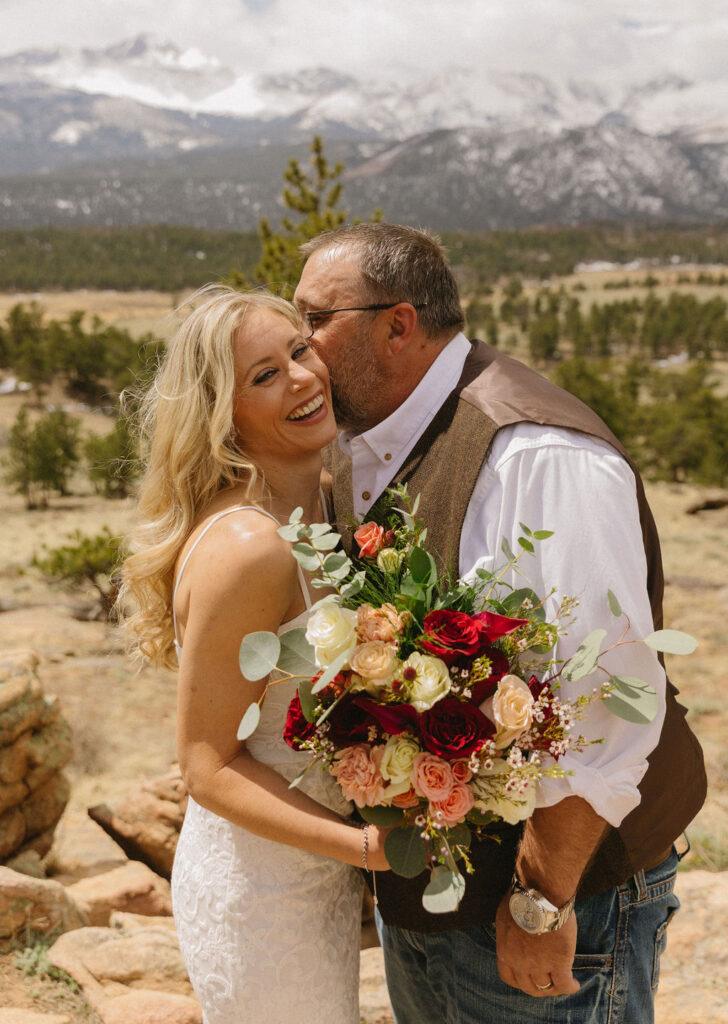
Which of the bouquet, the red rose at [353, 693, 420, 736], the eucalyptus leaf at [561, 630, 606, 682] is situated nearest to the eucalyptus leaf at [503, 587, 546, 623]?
the bouquet

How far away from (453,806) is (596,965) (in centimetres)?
80

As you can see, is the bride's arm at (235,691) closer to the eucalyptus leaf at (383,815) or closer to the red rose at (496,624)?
the eucalyptus leaf at (383,815)

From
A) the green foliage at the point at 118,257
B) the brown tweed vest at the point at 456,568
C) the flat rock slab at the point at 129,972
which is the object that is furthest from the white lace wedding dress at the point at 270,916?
the green foliage at the point at 118,257

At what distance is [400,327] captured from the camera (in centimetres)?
253

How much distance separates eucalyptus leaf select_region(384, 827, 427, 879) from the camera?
6.16 feet

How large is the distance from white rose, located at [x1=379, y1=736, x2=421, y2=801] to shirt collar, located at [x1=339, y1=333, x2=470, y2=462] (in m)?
0.90

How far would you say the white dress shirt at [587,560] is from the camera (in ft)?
6.38

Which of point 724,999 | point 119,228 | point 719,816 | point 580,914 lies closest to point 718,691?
point 719,816

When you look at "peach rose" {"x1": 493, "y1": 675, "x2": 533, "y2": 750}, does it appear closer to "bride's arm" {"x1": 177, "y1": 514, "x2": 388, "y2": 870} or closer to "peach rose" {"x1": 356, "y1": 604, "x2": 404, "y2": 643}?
"peach rose" {"x1": 356, "y1": 604, "x2": 404, "y2": 643}

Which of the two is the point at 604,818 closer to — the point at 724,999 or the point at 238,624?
the point at 238,624

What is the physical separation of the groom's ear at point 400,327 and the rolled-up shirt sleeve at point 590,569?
63cm

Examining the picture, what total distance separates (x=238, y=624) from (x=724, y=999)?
2.73 m

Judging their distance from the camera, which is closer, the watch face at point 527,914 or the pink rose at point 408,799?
the pink rose at point 408,799

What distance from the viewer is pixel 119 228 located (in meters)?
151
